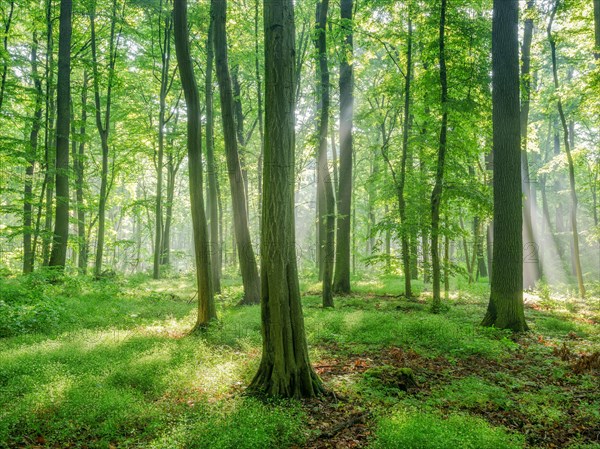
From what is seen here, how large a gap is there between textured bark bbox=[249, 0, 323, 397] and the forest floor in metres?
0.41

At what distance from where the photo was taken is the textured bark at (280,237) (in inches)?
197

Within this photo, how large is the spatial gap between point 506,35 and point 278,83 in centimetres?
721

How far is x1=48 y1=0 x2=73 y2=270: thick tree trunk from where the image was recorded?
12.7m

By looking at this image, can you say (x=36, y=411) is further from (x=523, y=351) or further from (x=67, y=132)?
(x=67, y=132)

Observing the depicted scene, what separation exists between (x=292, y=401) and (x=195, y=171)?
17.7 ft

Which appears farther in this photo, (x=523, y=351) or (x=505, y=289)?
(x=505, y=289)

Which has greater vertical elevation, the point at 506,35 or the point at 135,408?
the point at 506,35

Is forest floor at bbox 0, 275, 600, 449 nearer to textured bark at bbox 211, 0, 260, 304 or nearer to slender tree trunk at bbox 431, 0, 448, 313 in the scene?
slender tree trunk at bbox 431, 0, 448, 313

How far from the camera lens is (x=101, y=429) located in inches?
162

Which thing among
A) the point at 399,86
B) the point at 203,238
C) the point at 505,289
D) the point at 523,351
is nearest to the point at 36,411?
the point at 203,238

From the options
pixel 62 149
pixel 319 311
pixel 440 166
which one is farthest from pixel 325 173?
pixel 62 149

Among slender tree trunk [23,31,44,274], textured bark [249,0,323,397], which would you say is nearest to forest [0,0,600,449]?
textured bark [249,0,323,397]

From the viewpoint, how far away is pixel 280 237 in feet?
16.5

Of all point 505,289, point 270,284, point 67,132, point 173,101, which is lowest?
point 505,289
